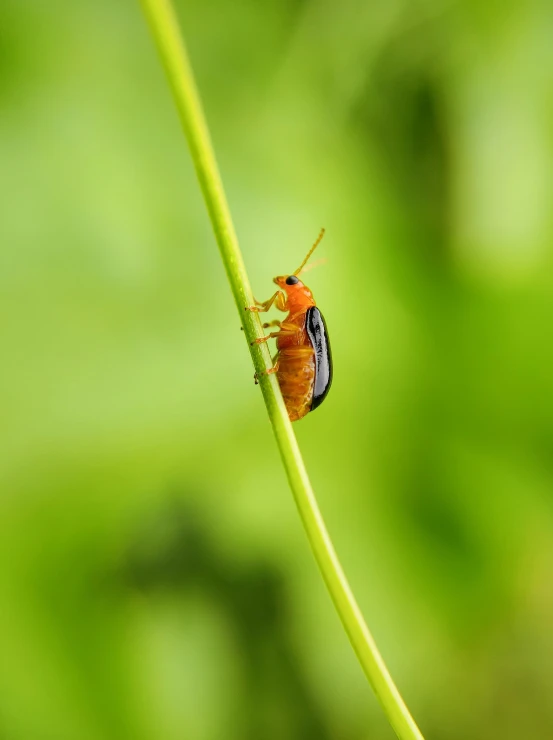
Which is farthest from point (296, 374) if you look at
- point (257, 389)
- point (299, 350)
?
point (257, 389)

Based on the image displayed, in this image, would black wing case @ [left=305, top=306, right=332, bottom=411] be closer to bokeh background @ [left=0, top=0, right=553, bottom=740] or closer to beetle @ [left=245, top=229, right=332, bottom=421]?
beetle @ [left=245, top=229, right=332, bottom=421]

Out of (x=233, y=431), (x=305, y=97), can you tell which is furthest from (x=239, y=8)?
(x=233, y=431)

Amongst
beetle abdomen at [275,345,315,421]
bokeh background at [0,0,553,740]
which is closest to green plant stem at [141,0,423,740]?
beetle abdomen at [275,345,315,421]

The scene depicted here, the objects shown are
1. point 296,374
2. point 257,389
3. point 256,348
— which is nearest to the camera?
point 256,348

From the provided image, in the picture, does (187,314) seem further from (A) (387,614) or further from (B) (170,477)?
(A) (387,614)

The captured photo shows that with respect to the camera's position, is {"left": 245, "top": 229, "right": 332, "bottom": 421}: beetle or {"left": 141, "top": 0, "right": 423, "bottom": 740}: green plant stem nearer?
{"left": 141, "top": 0, "right": 423, "bottom": 740}: green plant stem

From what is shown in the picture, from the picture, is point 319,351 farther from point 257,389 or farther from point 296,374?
point 257,389
